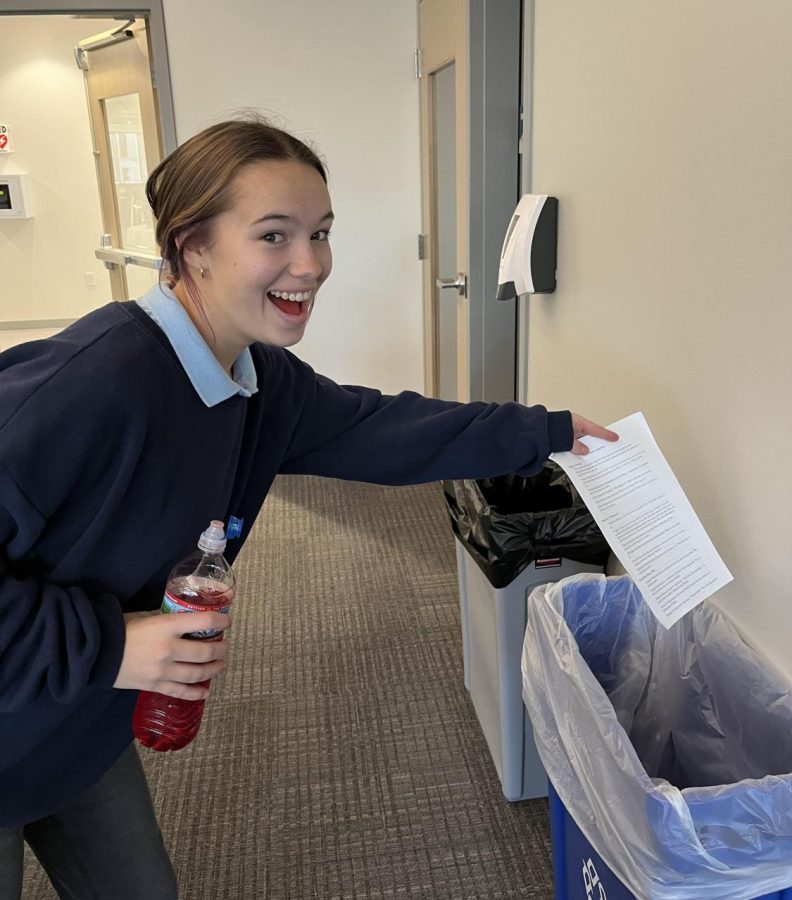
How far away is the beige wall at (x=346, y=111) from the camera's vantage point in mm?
3748

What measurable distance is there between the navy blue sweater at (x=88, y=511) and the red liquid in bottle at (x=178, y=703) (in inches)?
1.0

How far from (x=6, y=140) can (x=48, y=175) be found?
0.42 m

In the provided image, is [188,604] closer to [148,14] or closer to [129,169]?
[148,14]

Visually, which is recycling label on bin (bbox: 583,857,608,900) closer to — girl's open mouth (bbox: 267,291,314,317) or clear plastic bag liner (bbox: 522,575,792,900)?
clear plastic bag liner (bbox: 522,575,792,900)

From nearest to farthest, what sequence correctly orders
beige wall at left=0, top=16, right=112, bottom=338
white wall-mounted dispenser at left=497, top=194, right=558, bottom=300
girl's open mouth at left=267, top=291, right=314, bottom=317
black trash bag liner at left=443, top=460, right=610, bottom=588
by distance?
girl's open mouth at left=267, top=291, right=314, bottom=317 < black trash bag liner at left=443, top=460, right=610, bottom=588 < white wall-mounted dispenser at left=497, top=194, right=558, bottom=300 < beige wall at left=0, top=16, right=112, bottom=338

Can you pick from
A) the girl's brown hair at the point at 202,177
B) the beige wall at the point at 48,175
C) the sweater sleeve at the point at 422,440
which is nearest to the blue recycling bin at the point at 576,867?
the sweater sleeve at the point at 422,440

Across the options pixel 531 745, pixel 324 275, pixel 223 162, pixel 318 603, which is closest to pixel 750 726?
pixel 531 745

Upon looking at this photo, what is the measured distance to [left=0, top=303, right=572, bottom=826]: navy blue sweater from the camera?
83 centimetres

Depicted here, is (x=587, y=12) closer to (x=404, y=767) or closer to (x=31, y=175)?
(x=404, y=767)

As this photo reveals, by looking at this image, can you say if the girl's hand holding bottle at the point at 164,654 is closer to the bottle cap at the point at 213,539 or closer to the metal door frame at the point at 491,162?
the bottle cap at the point at 213,539

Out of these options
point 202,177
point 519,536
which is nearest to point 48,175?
point 519,536

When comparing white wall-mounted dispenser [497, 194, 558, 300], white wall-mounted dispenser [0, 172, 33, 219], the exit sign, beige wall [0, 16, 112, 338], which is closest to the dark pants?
white wall-mounted dispenser [497, 194, 558, 300]

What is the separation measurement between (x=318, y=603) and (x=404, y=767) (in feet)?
2.86

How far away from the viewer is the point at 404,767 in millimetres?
1980
